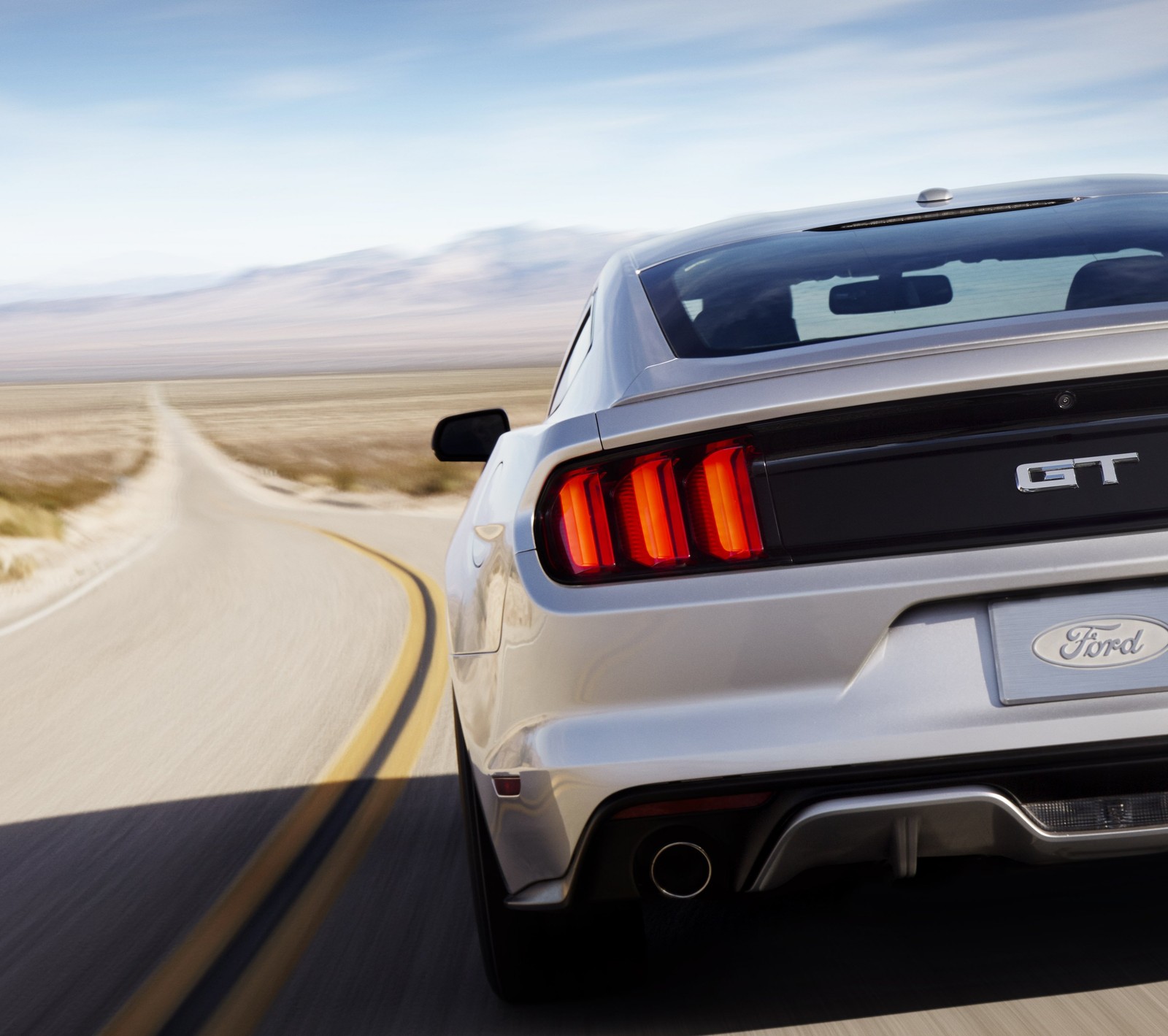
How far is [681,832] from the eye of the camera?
266 centimetres

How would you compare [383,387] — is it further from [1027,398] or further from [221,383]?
[1027,398]

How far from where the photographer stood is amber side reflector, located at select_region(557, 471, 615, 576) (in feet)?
8.72

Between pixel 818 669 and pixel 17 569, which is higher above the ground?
pixel 818 669

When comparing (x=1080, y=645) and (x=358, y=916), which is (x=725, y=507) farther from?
(x=358, y=916)

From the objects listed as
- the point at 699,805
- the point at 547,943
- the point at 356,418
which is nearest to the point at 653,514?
the point at 699,805

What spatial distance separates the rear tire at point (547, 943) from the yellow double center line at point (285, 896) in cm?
57

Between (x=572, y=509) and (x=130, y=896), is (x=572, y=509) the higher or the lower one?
the higher one

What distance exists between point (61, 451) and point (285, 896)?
61.0 metres

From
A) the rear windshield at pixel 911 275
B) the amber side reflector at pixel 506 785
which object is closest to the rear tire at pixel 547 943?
the amber side reflector at pixel 506 785

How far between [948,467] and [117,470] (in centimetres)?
4851

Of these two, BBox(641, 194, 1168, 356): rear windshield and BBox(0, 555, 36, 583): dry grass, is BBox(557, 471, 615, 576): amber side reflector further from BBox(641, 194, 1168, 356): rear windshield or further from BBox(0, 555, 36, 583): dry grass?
BBox(0, 555, 36, 583): dry grass

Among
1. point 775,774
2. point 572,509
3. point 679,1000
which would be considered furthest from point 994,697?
point 679,1000

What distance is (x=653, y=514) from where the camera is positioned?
2.63 metres

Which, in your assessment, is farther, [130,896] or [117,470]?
[117,470]
